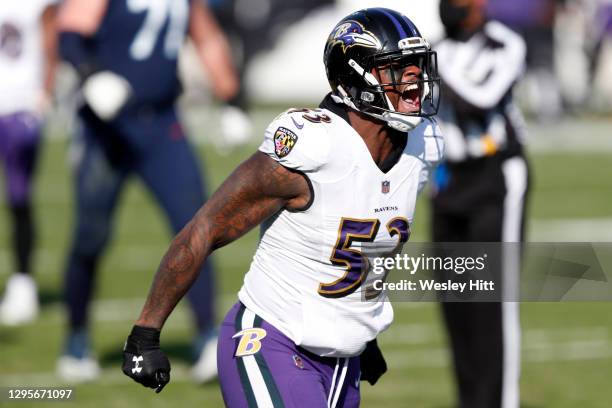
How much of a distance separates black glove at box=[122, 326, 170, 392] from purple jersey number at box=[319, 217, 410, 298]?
0.54m

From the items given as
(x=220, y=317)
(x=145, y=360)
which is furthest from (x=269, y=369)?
(x=220, y=317)

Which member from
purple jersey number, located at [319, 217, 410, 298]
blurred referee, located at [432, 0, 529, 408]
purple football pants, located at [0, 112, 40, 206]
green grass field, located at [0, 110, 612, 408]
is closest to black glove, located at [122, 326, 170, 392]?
purple jersey number, located at [319, 217, 410, 298]

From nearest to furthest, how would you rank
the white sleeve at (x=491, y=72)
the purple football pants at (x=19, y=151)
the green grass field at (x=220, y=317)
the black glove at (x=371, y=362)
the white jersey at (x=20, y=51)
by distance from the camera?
the black glove at (x=371, y=362) → the white sleeve at (x=491, y=72) → the green grass field at (x=220, y=317) → the purple football pants at (x=19, y=151) → the white jersey at (x=20, y=51)

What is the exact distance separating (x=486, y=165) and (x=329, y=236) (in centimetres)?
203

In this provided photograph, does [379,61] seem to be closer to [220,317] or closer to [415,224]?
[220,317]

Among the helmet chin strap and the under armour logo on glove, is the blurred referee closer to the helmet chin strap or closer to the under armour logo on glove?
the helmet chin strap

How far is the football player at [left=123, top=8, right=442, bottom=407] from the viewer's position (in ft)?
12.4

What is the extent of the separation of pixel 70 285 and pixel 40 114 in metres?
1.98

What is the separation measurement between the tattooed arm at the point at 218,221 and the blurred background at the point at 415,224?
2753mm

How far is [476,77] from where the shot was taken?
5.65m

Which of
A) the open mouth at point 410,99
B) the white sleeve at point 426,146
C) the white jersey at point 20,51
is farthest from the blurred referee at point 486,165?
the white jersey at point 20,51

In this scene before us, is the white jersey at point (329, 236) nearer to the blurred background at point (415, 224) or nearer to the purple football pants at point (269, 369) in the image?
the purple football pants at point (269, 369)

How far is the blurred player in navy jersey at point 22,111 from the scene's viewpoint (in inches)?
336

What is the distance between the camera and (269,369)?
3918 millimetres
